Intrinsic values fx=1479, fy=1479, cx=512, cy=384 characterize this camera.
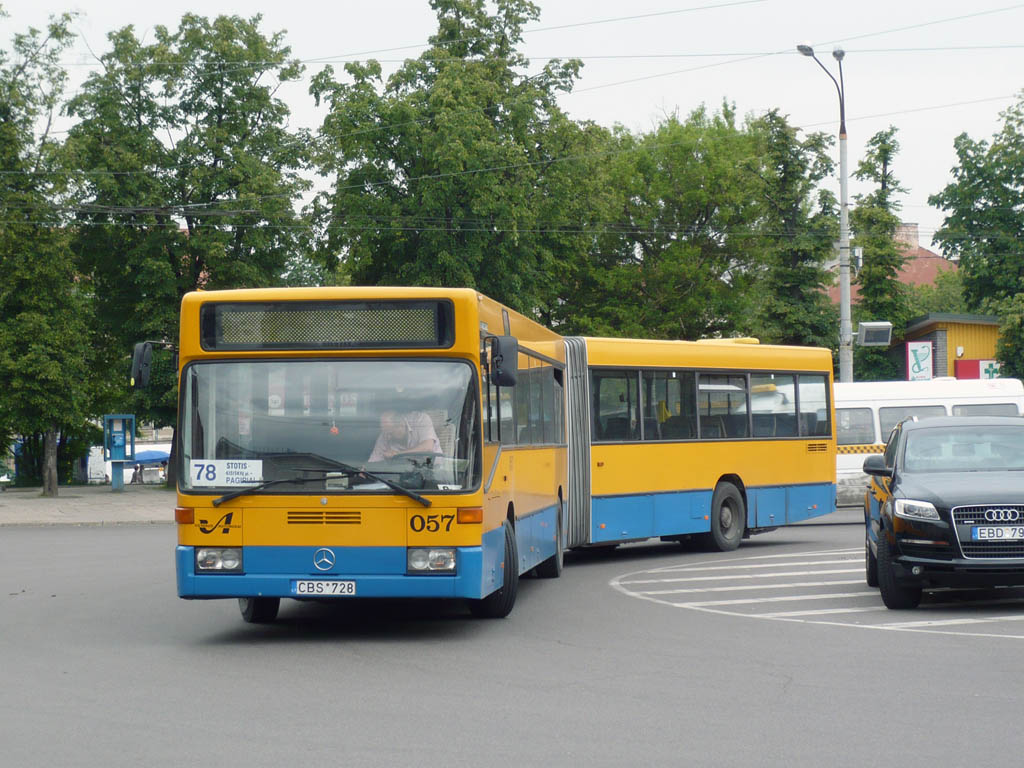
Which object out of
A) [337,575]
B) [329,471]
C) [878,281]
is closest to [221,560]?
[337,575]

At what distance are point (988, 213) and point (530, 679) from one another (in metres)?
53.1

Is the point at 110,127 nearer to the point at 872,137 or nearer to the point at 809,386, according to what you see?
the point at 809,386

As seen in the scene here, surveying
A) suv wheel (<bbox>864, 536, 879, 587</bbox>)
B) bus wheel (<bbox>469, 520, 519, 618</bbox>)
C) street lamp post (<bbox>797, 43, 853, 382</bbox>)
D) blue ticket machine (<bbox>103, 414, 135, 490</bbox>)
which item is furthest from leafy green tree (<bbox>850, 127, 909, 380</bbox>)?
bus wheel (<bbox>469, 520, 519, 618</bbox>)

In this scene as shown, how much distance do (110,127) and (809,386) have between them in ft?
81.1

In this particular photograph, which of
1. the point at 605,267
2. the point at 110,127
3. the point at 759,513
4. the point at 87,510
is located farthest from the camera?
the point at 605,267

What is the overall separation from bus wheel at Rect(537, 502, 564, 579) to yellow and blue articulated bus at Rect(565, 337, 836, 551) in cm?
138

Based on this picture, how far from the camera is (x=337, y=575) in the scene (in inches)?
439

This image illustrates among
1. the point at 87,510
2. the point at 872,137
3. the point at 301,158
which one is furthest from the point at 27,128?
the point at 872,137

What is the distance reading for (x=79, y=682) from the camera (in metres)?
9.49

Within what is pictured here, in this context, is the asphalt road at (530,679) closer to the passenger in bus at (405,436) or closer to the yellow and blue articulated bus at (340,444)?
the yellow and blue articulated bus at (340,444)

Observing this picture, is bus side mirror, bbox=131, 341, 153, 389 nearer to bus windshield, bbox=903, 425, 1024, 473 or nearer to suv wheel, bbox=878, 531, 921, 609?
suv wheel, bbox=878, 531, 921, 609

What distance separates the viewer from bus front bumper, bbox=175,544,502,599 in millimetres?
11094

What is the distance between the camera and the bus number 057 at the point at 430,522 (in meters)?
11.1

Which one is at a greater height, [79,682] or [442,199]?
[442,199]
